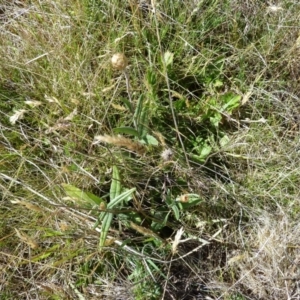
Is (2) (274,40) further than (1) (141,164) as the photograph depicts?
Yes

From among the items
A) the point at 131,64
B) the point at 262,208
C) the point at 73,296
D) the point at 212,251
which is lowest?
the point at 73,296

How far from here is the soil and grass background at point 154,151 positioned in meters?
1.31

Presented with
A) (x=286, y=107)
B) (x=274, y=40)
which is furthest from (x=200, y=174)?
(x=274, y=40)

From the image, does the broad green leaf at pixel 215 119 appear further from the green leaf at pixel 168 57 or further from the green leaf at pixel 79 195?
the green leaf at pixel 79 195

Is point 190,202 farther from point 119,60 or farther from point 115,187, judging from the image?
point 119,60

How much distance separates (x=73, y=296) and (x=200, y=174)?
0.47 meters

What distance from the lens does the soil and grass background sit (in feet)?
4.30

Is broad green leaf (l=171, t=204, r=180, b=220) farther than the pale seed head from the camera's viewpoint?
Yes

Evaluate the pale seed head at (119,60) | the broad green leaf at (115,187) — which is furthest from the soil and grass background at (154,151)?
the pale seed head at (119,60)

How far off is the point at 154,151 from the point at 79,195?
23 centimetres

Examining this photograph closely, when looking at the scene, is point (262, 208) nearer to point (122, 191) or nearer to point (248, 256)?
point (248, 256)

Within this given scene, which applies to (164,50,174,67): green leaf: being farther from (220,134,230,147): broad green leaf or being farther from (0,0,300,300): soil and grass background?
(220,134,230,147): broad green leaf

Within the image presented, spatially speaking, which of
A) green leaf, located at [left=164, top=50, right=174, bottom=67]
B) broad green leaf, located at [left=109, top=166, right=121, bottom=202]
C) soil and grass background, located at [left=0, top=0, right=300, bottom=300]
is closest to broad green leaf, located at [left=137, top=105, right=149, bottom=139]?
soil and grass background, located at [left=0, top=0, right=300, bottom=300]

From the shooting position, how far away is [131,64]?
4.77 feet
